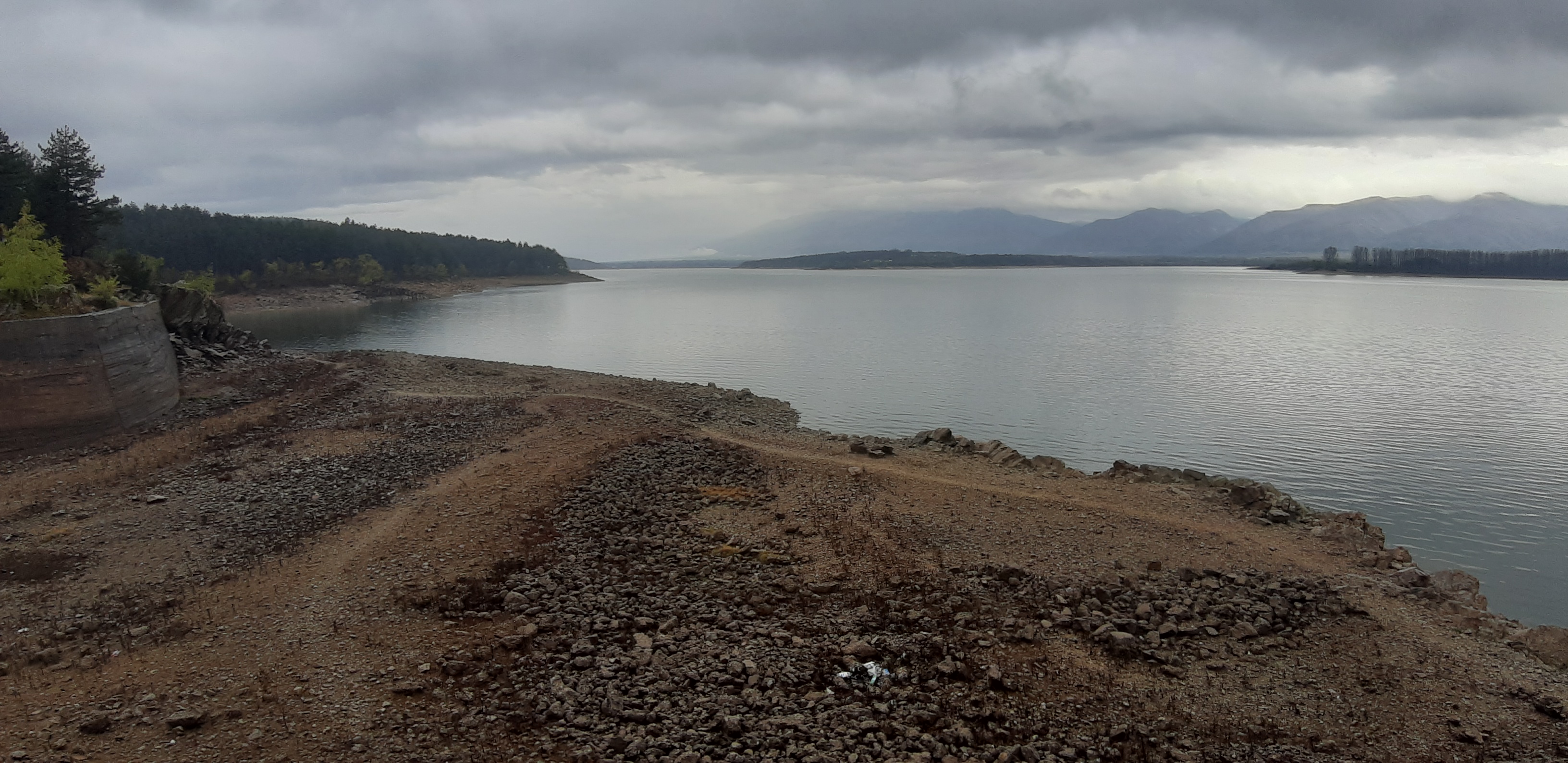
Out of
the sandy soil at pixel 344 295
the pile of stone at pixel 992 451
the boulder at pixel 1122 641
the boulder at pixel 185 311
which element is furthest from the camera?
the sandy soil at pixel 344 295

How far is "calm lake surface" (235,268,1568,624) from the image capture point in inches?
664

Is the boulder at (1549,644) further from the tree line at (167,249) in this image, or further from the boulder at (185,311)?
the boulder at (185,311)

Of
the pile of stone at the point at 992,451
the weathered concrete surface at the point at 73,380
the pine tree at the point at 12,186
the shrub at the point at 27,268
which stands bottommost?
the pile of stone at the point at 992,451

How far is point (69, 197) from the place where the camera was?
1300 inches

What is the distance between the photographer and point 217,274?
84.6 meters

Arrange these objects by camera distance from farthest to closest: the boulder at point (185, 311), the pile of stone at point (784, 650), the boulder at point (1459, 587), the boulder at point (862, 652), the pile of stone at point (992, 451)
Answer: the boulder at point (185, 311), the pile of stone at point (992, 451), the boulder at point (1459, 587), the boulder at point (862, 652), the pile of stone at point (784, 650)

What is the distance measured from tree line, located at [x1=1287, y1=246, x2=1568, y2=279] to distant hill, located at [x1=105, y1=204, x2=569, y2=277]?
531 feet

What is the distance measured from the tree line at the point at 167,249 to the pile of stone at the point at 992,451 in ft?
66.2

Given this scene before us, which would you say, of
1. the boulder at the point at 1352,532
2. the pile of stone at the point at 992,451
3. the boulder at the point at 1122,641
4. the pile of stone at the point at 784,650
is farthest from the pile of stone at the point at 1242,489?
the boulder at the point at 1122,641

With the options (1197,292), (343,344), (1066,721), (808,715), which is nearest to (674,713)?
(808,715)

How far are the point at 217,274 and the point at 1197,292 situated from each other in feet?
371

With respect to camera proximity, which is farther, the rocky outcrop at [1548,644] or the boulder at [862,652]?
the rocky outcrop at [1548,644]

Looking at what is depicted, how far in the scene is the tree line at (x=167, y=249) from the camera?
65.1 ft

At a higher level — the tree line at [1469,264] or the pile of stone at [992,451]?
the tree line at [1469,264]
